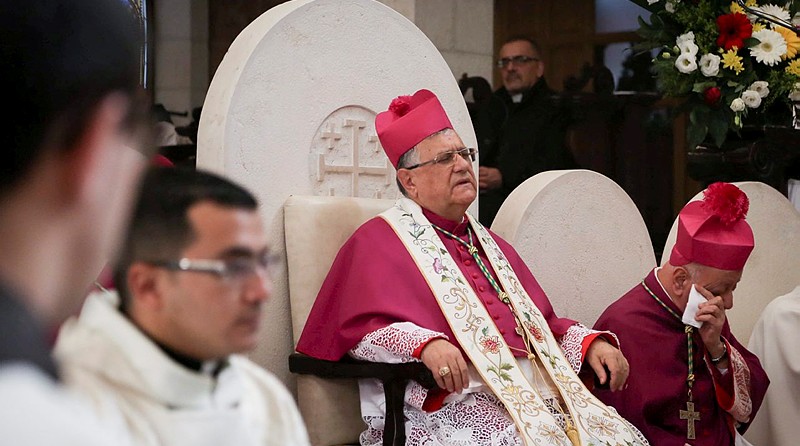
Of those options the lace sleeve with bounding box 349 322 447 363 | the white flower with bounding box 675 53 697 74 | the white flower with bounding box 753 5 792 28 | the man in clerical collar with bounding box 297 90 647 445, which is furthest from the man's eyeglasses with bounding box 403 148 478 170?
the white flower with bounding box 753 5 792 28

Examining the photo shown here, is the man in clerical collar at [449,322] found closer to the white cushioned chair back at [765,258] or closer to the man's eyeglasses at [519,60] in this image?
the white cushioned chair back at [765,258]

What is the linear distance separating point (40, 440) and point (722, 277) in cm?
384

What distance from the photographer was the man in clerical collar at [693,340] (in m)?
4.21

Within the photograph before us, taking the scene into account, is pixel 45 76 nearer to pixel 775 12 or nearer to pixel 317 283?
pixel 317 283

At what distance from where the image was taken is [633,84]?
30.9 feet

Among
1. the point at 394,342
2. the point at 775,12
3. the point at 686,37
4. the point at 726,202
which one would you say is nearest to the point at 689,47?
the point at 686,37

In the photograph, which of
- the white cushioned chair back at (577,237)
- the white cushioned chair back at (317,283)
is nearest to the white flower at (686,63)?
the white cushioned chair back at (577,237)

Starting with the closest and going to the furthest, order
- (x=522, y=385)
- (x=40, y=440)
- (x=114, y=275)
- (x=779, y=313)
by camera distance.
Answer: (x=40, y=440) → (x=114, y=275) → (x=522, y=385) → (x=779, y=313)

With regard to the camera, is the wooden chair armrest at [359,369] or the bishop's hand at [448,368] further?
the wooden chair armrest at [359,369]

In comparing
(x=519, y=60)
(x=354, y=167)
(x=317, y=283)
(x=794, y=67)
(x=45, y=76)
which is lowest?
(x=317, y=283)

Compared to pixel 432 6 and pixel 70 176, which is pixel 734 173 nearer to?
pixel 432 6

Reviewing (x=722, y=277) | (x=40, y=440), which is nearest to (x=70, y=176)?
(x=40, y=440)

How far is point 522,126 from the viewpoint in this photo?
706 centimetres

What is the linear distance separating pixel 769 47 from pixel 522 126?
1852 millimetres
